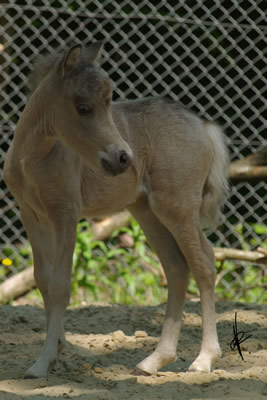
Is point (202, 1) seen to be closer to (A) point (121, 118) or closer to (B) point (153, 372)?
(A) point (121, 118)

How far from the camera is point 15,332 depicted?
16.5ft

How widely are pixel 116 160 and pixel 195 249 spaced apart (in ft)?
3.18

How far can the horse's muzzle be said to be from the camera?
3.65m

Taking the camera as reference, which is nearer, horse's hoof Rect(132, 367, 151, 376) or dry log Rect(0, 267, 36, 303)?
horse's hoof Rect(132, 367, 151, 376)

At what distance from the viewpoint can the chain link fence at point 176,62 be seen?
23.2 feet

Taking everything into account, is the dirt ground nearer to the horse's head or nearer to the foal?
the foal

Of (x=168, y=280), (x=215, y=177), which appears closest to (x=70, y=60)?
(x=215, y=177)

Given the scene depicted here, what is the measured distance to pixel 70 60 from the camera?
12.6 feet

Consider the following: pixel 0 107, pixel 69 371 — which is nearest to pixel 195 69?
pixel 0 107

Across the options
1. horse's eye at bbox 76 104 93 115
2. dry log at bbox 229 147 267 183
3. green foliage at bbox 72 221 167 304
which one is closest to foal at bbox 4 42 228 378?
horse's eye at bbox 76 104 93 115

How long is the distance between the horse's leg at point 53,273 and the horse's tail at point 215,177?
1.00 meters

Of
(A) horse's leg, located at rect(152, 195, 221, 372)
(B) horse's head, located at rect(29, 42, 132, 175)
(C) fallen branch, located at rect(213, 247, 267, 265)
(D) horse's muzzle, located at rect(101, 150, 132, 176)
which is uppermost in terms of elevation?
(B) horse's head, located at rect(29, 42, 132, 175)

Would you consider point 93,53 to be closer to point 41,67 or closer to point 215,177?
point 41,67

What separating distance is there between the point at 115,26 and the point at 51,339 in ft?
12.9
